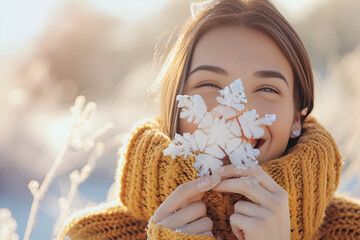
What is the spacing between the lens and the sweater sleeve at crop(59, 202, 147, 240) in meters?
1.22

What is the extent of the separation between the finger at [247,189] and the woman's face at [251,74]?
216 mm

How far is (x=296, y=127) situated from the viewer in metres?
1.34

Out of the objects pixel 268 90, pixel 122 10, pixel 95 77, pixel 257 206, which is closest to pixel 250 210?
pixel 257 206

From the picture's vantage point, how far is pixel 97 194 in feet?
10.1

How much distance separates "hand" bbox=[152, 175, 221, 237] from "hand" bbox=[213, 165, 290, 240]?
0.04 meters

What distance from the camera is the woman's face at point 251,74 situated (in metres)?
1.12

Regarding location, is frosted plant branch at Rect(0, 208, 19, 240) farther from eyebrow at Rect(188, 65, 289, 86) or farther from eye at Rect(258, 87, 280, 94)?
eye at Rect(258, 87, 280, 94)

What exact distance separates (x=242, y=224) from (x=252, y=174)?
0.12 m

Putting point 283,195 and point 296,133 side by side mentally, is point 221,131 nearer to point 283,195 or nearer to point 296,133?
point 283,195

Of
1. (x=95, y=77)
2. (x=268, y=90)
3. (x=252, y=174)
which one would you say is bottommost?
(x=252, y=174)

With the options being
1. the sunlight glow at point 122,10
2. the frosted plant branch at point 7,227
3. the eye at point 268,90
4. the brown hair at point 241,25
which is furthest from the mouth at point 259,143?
the sunlight glow at point 122,10

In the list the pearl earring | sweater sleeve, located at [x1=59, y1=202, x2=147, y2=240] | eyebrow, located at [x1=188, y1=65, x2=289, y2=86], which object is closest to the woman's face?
eyebrow, located at [x1=188, y1=65, x2=289, y2=86]

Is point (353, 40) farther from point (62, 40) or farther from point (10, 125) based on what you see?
point (10, 125)

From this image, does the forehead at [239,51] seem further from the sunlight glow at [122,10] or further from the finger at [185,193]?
the sunlight glow at [122,10]
